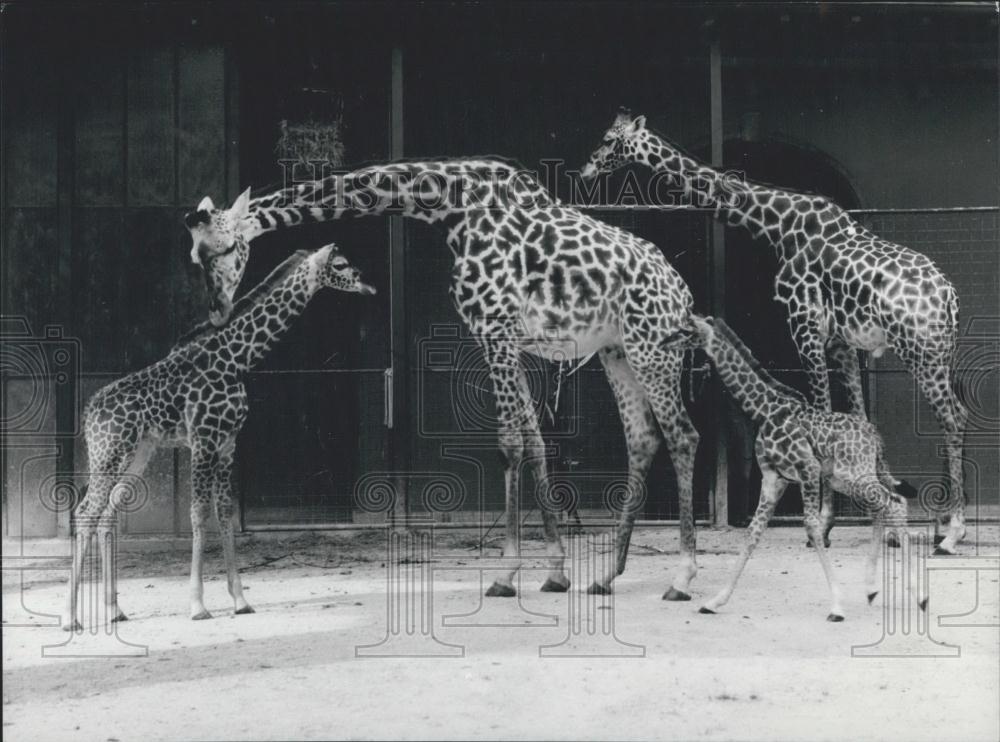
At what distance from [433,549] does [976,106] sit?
212 inches

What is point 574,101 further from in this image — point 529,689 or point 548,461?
point 529,689

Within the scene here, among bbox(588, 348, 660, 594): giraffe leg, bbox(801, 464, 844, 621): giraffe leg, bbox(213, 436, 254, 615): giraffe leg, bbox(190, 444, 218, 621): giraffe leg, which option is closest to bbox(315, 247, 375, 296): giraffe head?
bbox(213, 436, 254, 615): giraffe leg

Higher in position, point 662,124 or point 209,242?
point 662,124

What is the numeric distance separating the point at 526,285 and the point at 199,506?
7.48 ft

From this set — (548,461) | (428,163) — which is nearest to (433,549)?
(548,461)

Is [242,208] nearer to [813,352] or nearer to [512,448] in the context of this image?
[512,448]

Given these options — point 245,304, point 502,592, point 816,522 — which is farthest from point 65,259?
point 816,522

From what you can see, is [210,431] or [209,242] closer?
[210,431]

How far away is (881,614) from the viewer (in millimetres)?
6973

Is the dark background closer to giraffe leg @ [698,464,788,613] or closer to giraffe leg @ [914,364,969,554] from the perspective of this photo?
giraffe leg @ [914,364,969,554]

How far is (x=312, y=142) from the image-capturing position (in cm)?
973

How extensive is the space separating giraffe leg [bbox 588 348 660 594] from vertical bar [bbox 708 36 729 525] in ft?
4.72

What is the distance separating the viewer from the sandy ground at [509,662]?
5.36m

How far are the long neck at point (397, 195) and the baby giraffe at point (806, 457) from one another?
1715 millimetres
